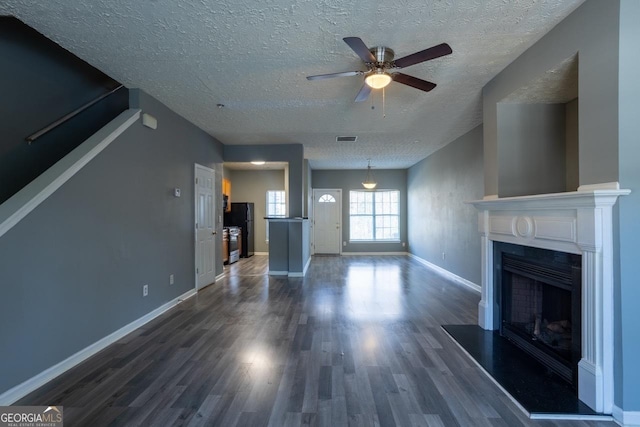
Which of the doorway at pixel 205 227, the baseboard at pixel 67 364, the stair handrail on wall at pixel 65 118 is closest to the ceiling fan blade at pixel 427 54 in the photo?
the stair handrail on wall at pixel 65 118

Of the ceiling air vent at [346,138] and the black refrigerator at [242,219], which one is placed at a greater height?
the ceiling air vent at [346,138]

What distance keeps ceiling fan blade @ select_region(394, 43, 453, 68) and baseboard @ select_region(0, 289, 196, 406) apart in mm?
3553

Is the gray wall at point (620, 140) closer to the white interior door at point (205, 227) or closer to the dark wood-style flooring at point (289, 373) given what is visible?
the dark wood-style flooring at point (289, 373)

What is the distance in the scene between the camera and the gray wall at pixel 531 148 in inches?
111

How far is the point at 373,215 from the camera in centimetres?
927

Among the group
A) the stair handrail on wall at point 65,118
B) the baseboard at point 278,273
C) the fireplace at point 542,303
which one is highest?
the stair handrail on wall at point 65,118

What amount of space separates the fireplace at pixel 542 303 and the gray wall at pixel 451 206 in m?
1.85

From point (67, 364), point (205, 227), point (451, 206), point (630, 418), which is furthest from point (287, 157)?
point (630, 418)

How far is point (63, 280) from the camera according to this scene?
2352 millimetres

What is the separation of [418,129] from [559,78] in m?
2.49

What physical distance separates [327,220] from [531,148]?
21.9 ft

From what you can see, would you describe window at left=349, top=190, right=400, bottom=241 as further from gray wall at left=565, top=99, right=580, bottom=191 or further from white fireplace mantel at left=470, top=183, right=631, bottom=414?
white fireplace mantel at left=470, top=183, right=631, bottom=414

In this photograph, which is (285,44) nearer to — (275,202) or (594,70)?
(594,70)

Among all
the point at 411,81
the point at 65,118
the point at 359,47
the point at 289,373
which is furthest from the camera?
the point at 65,118
